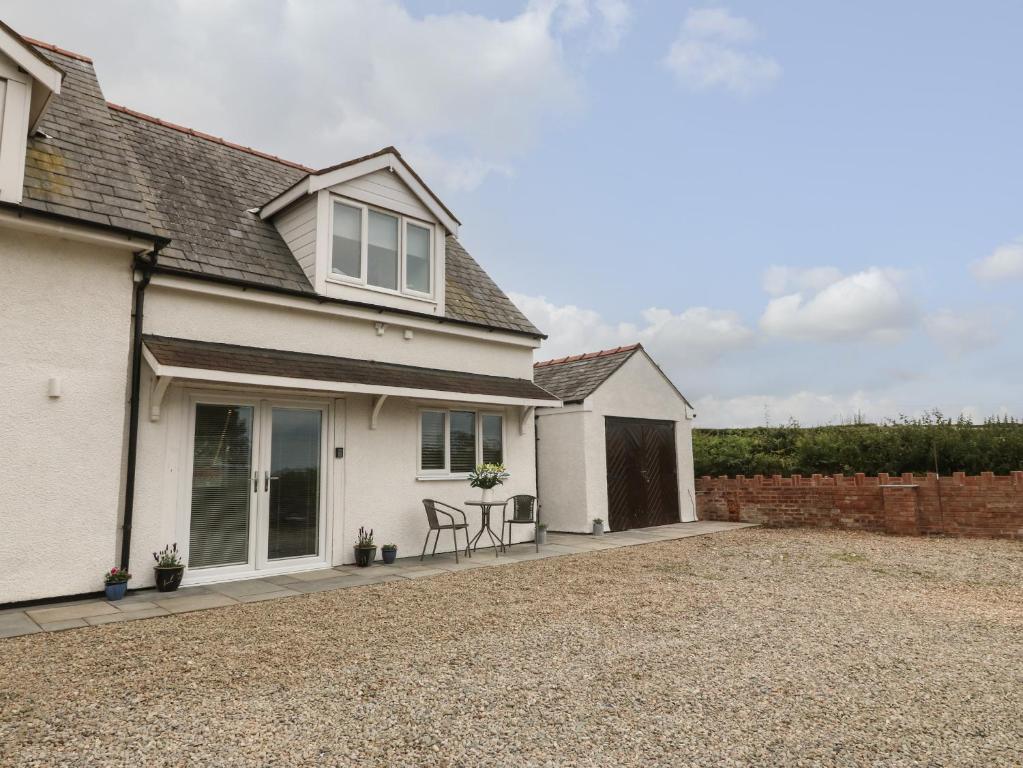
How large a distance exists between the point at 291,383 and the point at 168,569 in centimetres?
254

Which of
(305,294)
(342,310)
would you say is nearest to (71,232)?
(305,294)

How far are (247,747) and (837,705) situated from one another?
3432 millimetres

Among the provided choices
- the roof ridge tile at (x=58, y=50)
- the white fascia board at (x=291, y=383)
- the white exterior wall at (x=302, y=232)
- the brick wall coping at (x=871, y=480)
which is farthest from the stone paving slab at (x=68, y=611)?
the brick wall coping at (x=871, y=480)

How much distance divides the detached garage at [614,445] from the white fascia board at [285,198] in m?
6.78

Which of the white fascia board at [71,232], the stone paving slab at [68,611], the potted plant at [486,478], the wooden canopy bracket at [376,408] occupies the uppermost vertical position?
the white fascia board at [71,232]

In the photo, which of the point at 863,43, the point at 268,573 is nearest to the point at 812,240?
the point at 863,43

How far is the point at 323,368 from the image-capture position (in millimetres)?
8242

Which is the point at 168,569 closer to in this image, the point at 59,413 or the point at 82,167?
the point at 59,413

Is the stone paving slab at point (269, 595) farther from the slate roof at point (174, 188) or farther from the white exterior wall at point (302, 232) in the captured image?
the white exterior wall at point (302, 232)

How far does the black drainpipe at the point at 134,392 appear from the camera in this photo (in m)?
6.73

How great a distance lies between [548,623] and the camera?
18.4 feet

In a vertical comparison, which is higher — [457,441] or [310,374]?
[310,374]

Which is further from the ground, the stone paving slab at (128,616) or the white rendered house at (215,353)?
the white rendered house at (215,353)

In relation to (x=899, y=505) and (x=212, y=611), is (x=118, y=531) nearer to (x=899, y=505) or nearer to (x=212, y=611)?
(x=212, y=611)
